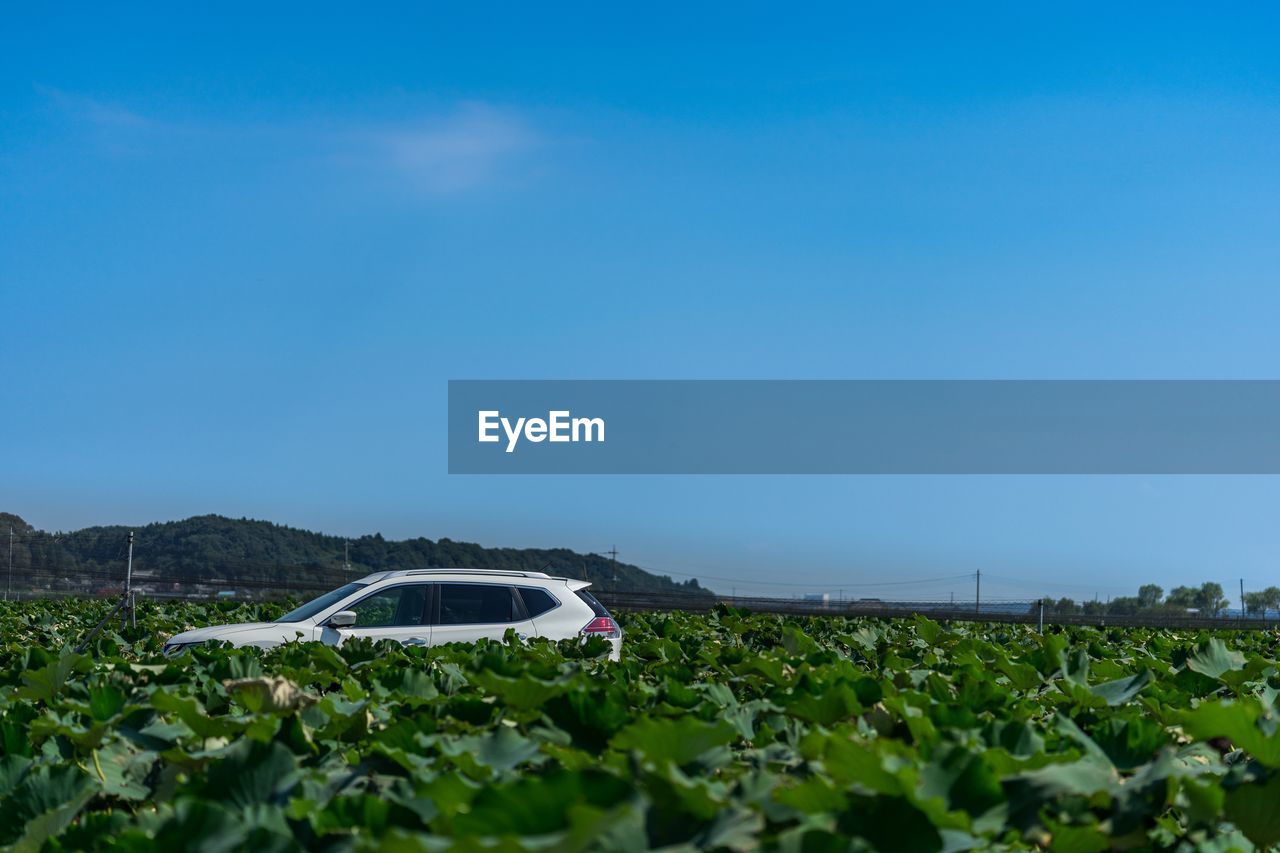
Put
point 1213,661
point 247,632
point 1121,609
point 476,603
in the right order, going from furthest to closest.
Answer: point 1121,609, point 476,603, point 247,632, point 1213,661

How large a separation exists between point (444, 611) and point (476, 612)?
294 mm

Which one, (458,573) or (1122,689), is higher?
(458,573)

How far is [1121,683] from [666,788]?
264cm

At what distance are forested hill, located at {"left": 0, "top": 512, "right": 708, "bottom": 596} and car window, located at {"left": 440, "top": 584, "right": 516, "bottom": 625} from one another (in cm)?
973

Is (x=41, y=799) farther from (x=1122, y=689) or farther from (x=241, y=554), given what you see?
(x=241, y=554)

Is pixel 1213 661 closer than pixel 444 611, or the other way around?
pixel 1213 661

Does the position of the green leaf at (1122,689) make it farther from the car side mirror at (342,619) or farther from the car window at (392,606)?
the car window at (392,606)

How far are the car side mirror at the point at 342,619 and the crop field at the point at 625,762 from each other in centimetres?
542

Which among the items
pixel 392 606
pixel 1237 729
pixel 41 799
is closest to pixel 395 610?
pixel 392 606

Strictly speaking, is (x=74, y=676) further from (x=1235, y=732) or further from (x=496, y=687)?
(x=1235, y=732)

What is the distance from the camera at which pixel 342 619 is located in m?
10.0

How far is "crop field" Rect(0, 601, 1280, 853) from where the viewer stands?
6.38ft

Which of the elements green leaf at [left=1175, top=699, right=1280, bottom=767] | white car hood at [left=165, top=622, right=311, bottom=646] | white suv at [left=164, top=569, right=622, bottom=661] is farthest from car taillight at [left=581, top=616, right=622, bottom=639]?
green leaf at [left=1175, top=699, right=1280, bottom=767]

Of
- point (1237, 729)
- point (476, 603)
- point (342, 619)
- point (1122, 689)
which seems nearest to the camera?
point (1237, 729)
